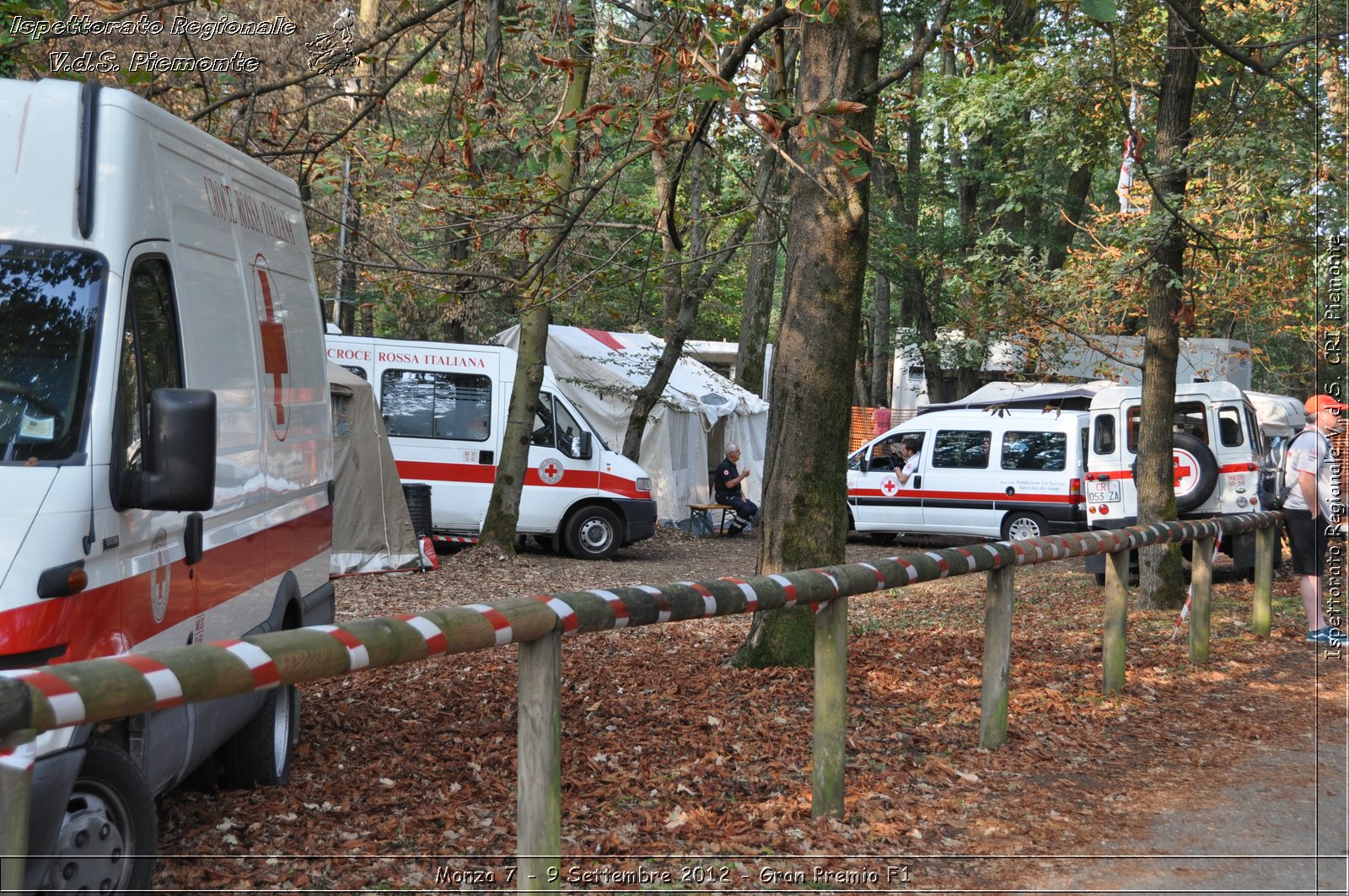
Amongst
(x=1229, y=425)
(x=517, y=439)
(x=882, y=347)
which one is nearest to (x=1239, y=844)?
(x=1229, y=425)

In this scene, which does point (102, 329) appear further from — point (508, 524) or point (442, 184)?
point (508, 524)

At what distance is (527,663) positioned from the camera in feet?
11.5

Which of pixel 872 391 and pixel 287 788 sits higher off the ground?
pixel 872 391

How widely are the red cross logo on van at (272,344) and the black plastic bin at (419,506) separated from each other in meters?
10.1

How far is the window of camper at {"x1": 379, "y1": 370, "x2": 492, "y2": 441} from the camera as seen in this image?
1694cm

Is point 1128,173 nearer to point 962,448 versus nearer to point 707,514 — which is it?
point 962,448

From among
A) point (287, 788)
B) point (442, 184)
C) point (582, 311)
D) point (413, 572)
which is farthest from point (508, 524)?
point (287, 788)

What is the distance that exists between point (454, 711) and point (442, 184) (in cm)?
456

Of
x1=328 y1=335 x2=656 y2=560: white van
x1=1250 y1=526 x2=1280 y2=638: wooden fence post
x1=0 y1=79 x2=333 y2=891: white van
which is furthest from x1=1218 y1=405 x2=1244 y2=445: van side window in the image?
x1=0 y1=79 x2=333 y2=891: white van

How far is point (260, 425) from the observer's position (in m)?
5.26

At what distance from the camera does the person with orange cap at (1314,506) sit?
8.98 metres

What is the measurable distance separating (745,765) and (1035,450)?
15.1 m

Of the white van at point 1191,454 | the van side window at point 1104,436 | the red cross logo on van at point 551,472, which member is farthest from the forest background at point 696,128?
the red cross logo on van at point 551,472

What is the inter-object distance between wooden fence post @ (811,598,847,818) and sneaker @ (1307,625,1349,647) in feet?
17.4
